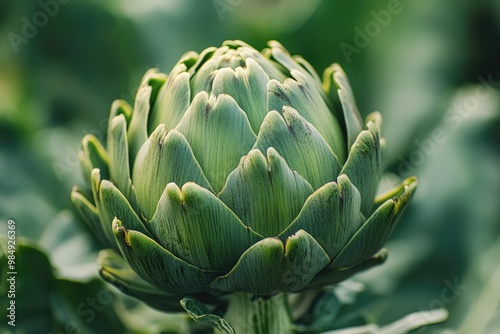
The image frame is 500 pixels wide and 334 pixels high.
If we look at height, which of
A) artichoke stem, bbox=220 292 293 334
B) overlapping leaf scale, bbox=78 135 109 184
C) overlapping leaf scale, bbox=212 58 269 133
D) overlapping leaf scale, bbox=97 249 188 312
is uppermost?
overlapping leaf scale, bbox=212 58 269 133

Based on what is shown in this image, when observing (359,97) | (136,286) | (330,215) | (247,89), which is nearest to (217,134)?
(247,89)

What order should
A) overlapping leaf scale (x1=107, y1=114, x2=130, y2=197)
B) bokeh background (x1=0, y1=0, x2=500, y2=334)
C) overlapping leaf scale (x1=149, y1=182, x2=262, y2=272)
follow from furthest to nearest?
bokeh background (x1=0, y1=0, x2=500, y2=334) < overlapping leaf scale (x1=107, y1=114, x2=130, y2=197) < overlapping leaf scale (x1=149, y1=182, x2=262, y2=272)

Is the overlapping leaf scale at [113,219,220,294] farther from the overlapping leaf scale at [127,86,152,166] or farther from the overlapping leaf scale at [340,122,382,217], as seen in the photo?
the overlapping leaf scale at [340,122,382,217]

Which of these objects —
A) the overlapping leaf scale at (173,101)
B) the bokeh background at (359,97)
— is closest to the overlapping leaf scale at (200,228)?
the overlapping leaf scale at (173,101)

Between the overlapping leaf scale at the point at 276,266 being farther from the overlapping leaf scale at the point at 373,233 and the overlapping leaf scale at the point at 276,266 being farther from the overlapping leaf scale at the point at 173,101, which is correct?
the overlapping leaf scale at the point at 173,101

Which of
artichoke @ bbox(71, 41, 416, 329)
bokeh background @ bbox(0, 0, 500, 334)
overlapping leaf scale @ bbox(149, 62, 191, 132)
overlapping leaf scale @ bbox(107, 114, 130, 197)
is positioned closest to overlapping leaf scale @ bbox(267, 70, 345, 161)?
artichoke @ bbox(71, 41, 416, 329)

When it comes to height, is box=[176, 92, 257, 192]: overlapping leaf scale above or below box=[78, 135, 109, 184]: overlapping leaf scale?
above
